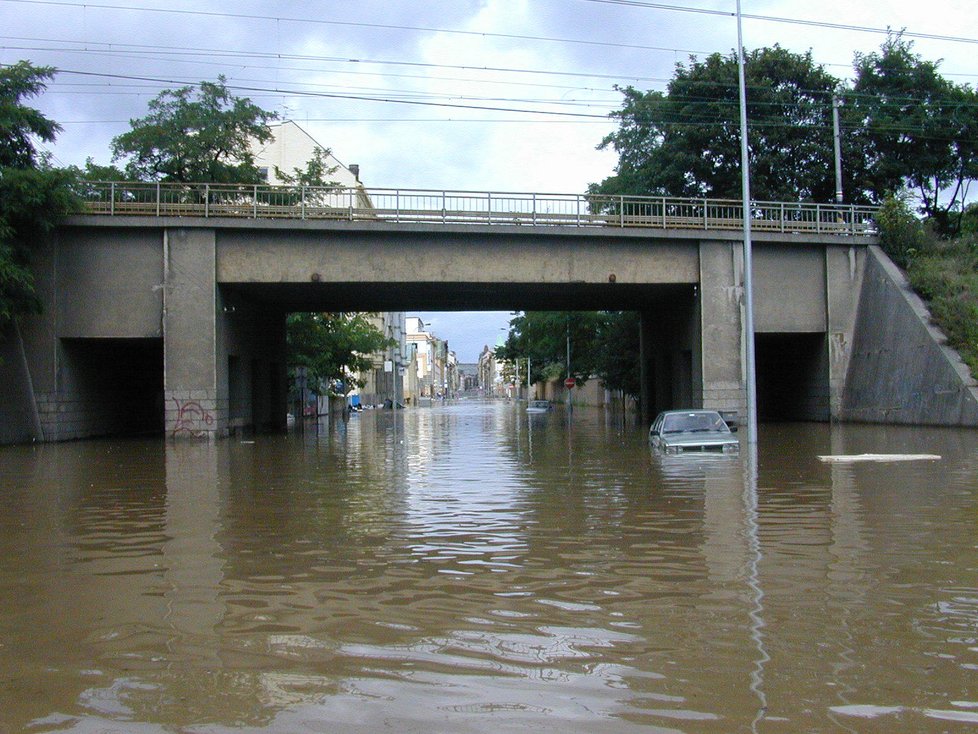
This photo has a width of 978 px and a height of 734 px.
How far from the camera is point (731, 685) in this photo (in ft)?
16.8

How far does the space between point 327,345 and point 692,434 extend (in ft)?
141

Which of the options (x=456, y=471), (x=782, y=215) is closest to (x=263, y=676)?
(x=456, y=471)

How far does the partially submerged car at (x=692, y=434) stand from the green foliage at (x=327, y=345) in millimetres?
36909

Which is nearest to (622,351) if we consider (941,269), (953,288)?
(941,269)

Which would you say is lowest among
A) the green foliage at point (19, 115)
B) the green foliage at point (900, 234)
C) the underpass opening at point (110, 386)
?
the underpass opening at point (110, 386)

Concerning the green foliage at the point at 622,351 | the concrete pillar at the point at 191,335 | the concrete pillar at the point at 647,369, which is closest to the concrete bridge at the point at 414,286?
the concrete pillar at the point at 191,335

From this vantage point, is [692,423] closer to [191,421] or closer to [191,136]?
[191,421]

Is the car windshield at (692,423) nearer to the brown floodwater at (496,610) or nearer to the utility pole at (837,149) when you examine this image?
the brown floodwater at (496,610)

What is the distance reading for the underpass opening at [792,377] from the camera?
126 ft

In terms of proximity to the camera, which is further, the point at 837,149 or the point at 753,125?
the point at 753,125

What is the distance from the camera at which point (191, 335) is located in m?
32.2

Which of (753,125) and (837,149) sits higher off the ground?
(753,125)

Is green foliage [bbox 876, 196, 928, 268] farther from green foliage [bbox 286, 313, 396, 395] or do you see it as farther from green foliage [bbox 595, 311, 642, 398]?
green foliage [bbox 286, 313, 396, 395]

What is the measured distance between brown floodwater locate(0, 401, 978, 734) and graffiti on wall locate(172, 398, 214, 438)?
56.7 feet
